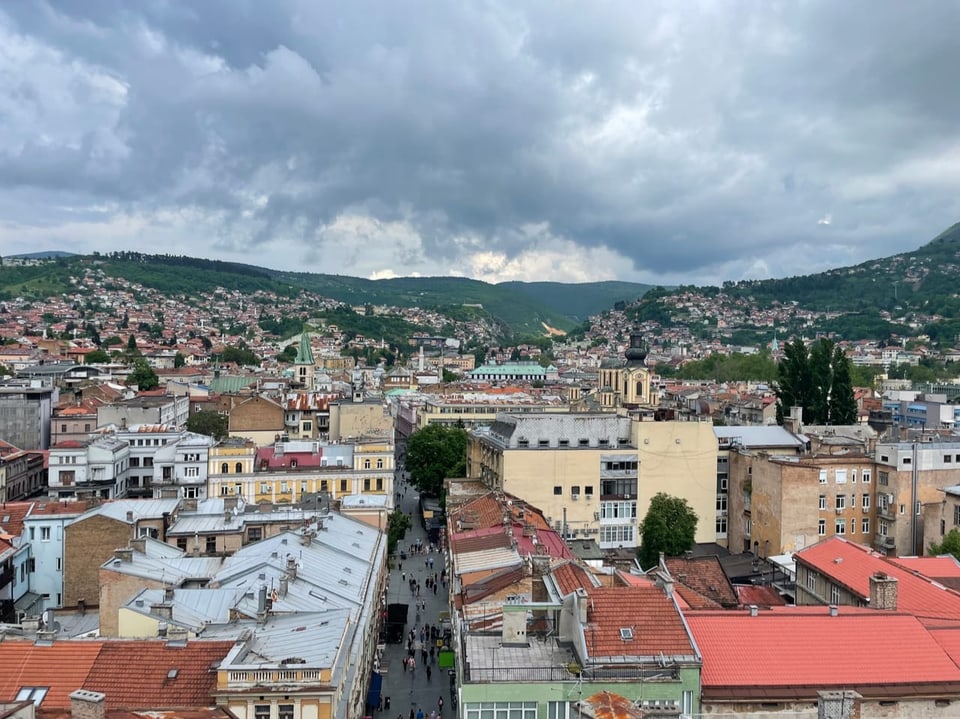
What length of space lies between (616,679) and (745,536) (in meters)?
37.5

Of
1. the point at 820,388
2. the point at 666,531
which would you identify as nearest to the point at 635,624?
the point at 666,531

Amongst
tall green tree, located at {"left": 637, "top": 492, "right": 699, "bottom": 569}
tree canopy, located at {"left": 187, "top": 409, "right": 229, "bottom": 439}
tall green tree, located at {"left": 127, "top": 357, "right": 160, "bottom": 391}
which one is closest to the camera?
tall green tree, located at {"left": 637, "top": 492, "right": 699, "bottom": 569}

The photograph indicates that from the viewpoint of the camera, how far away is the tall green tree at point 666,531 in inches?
1764

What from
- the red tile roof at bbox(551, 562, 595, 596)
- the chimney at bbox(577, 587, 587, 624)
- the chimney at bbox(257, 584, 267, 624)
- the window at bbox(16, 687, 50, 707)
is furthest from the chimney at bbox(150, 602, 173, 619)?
the chimney at bbox(577, 587, 587, 624)

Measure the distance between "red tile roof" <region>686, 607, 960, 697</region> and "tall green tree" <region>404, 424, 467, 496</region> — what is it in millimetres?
44006

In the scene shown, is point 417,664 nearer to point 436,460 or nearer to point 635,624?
point 635,624

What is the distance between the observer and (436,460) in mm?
65250

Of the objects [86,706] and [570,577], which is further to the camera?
[570,577]

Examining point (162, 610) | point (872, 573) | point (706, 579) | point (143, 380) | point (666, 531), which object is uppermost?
point (143, 380)

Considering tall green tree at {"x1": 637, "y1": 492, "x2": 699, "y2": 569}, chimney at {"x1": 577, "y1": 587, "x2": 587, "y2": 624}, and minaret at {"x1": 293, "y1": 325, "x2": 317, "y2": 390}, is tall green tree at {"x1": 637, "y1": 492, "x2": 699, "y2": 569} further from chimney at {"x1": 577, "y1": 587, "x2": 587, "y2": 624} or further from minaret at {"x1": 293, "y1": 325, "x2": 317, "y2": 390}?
minaret at {"x1": 293, "y1": 325, "x2": 317, "y2": 390}

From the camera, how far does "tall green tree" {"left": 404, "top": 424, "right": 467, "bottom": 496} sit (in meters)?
64.8

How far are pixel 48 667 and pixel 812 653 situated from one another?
17.9m

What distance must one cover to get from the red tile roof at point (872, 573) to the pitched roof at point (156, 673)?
743 inches

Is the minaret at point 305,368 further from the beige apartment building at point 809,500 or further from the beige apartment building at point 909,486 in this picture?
the beige apartment building at point 909,486
